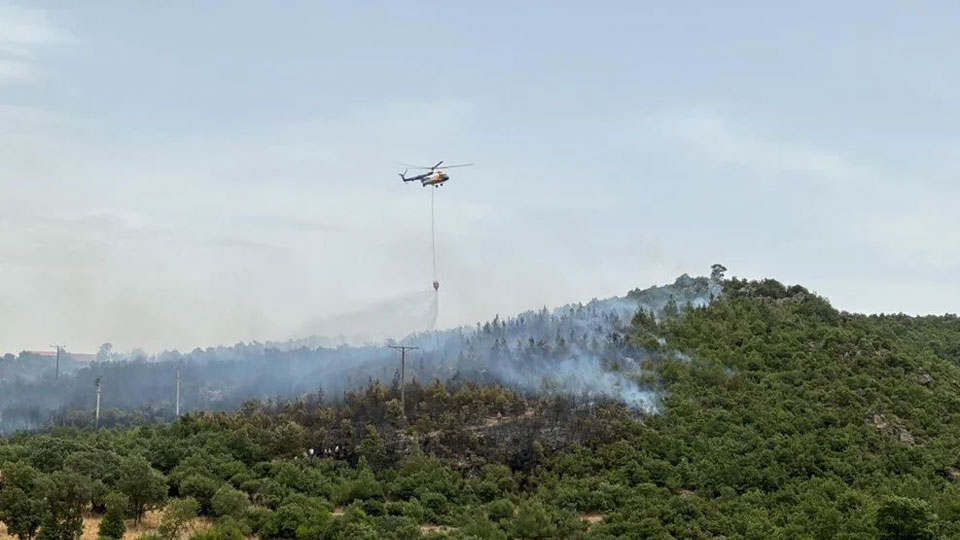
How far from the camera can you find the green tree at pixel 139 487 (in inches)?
2362

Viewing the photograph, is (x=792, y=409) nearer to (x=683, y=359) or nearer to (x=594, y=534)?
(x=683, y=359)

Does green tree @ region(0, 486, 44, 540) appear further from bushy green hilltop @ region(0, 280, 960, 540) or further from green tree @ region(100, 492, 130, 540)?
green tree @ region(100, 492, 130, 540)

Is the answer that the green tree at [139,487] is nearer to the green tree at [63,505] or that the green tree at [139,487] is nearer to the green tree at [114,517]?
the green tree at [114,517]

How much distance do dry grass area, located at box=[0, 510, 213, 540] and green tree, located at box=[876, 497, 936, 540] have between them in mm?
36211

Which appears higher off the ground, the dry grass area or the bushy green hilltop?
the bushy green hilltop

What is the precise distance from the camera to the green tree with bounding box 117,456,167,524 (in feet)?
197

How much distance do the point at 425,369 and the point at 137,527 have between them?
3816 centimetres

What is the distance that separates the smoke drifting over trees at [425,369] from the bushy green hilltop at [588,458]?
3.24 m

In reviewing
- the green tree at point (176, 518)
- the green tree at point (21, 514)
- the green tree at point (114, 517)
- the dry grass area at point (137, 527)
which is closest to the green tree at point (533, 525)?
the dry grass area at point (137, 527)

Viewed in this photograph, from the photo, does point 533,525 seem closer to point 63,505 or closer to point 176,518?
point 176,518

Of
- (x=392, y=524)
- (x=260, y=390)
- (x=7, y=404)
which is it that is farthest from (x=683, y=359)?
(x=7, y=404)

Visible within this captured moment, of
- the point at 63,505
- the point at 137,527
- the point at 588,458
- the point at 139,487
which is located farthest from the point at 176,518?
the point at 588,458

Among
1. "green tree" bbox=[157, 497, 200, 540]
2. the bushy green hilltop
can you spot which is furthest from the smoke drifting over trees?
"green tree" bbox=[157, 497, 200, 540]

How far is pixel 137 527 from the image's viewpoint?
59469 mm
